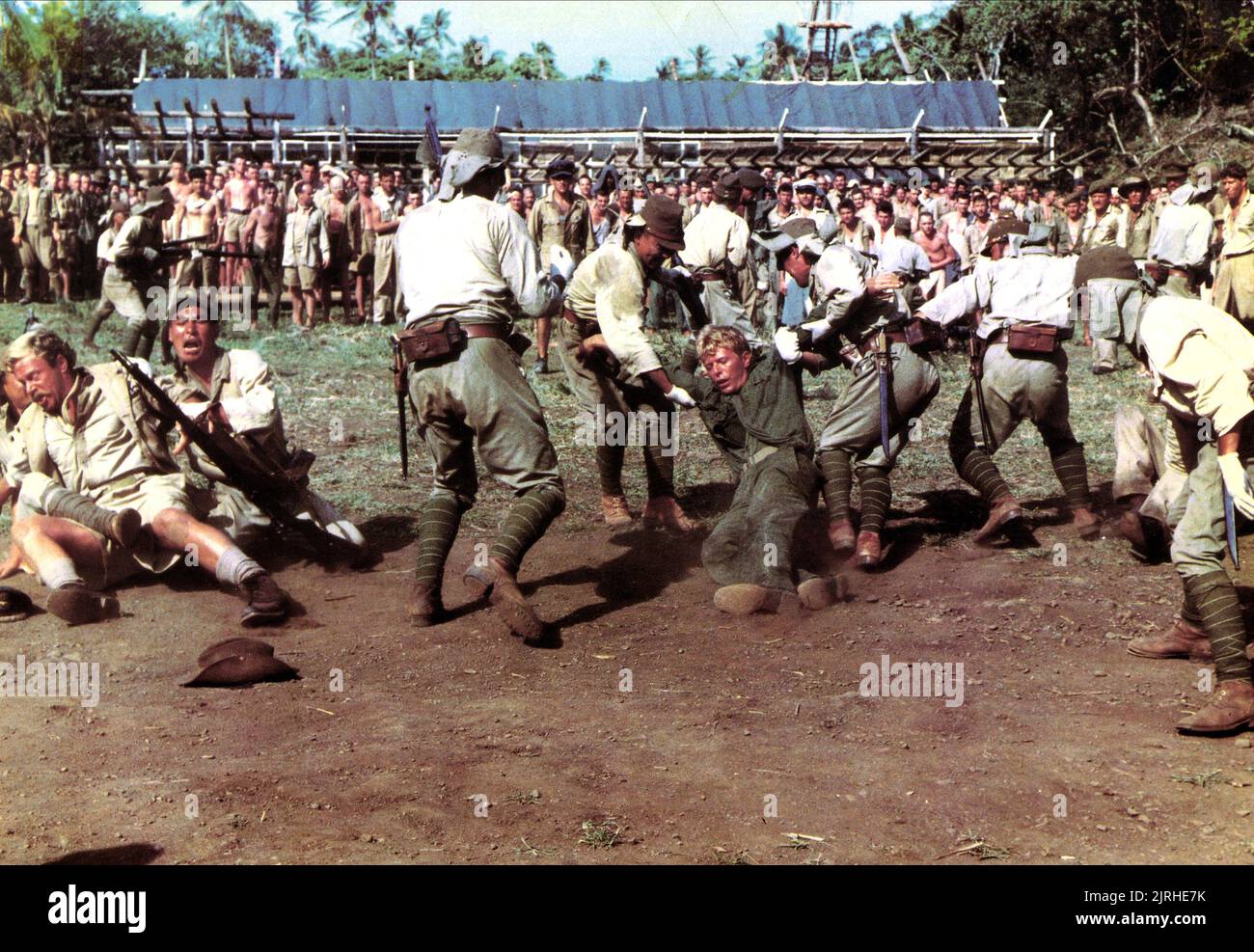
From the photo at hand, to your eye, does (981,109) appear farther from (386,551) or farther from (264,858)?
(264,858)

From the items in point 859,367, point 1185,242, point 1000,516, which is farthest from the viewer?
point 1185,242

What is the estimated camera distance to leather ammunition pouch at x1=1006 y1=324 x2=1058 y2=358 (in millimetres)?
8320

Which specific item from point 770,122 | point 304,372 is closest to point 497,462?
point 304,372

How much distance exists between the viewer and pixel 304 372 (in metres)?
14.5

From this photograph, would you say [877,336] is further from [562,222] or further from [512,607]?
[562,222]

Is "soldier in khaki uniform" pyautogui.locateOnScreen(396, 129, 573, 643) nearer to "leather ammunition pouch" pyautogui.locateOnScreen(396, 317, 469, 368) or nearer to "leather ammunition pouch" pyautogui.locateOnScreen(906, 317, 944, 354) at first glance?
"leather ammunition pouch" pyautogui.locateOnScreen(396, 317, 469, 368)

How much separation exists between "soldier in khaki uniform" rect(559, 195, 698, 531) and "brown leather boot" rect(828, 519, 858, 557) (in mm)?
1048

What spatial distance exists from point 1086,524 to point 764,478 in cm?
209

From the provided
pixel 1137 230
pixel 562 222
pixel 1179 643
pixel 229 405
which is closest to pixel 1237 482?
pixel 1179 643

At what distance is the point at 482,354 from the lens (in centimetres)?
662

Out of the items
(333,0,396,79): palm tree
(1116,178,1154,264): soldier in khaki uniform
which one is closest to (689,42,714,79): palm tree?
(333,0,396,79): palm tree

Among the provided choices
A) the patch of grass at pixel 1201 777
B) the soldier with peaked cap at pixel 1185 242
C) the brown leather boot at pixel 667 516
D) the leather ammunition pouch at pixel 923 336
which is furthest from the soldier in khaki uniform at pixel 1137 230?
the patch of grass at pixel 1201 777

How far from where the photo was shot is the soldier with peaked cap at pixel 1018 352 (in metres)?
8.33

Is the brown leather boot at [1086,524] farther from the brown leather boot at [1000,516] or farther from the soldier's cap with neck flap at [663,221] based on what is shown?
the soldier's cap with neck flap at [663,221]
